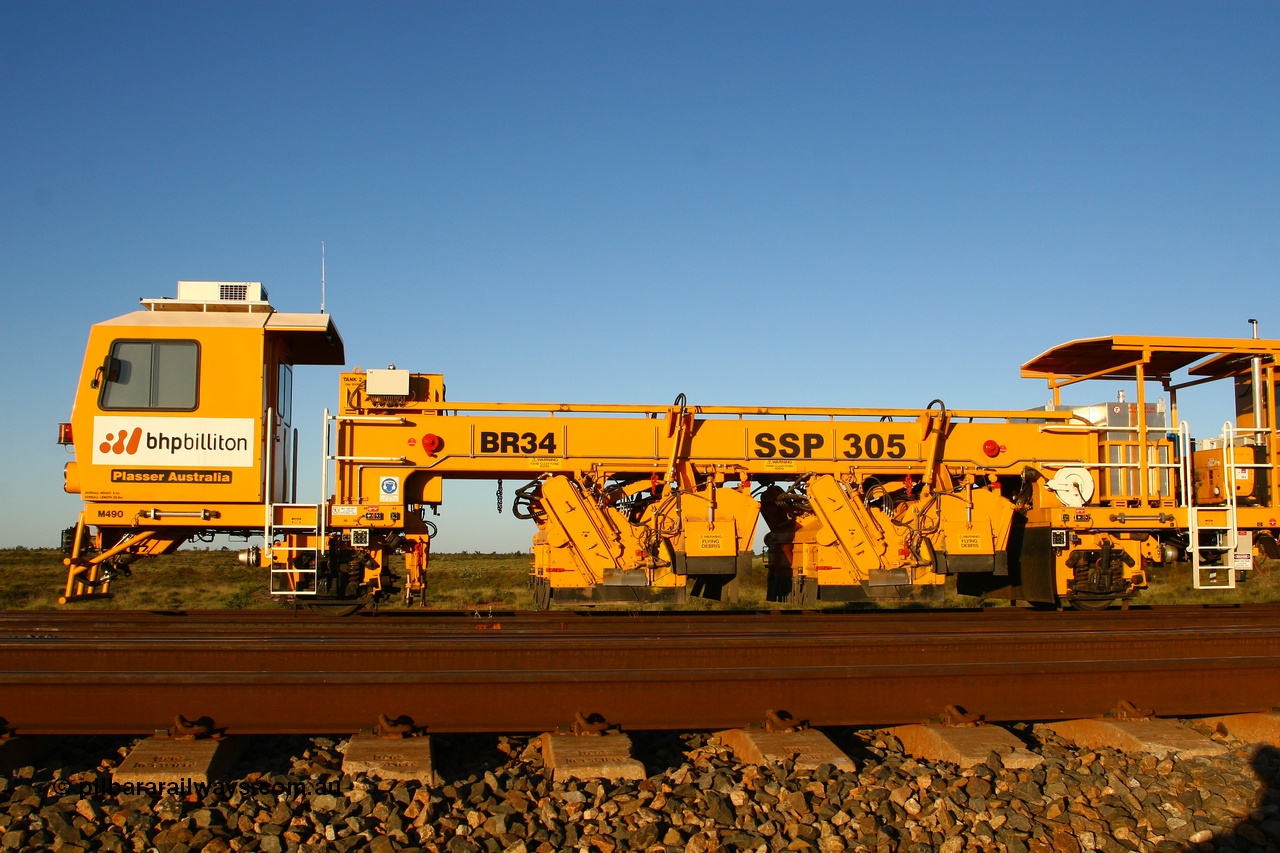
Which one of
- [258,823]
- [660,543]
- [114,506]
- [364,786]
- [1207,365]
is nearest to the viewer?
[258,823]

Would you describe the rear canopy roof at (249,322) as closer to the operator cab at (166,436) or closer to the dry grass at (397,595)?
the operator cab at (166,436)

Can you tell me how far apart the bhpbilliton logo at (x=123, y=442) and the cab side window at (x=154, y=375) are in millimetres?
282

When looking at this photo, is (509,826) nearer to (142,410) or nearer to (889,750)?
(889,750)

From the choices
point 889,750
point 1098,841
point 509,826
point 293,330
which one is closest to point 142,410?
point 293,330

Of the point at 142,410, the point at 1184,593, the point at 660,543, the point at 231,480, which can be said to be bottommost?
the point at 1184,593

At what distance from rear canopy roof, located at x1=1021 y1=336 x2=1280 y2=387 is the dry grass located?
9.28 feet

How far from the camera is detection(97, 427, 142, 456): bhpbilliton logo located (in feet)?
33.8

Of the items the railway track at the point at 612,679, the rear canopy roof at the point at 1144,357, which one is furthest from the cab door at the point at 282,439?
the rear canopy roof at the point at 1144,357

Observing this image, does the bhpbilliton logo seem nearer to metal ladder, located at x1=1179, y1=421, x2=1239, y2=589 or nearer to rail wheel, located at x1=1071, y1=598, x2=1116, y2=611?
rail wheel, located at x1=1071, y1=598, x2=1116, y2=611

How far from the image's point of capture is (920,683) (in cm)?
705

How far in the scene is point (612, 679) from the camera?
22.1 feet

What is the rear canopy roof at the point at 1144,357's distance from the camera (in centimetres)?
1155

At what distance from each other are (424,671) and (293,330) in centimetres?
546

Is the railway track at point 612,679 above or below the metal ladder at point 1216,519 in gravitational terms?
below
